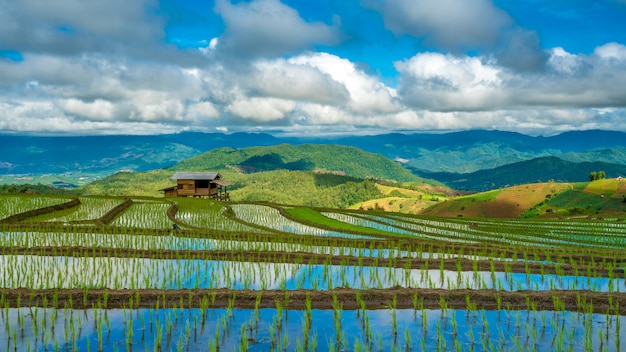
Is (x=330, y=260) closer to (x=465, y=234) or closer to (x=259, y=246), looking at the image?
(x=259, y=246)

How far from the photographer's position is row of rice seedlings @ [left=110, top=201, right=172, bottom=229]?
22516 millimetres

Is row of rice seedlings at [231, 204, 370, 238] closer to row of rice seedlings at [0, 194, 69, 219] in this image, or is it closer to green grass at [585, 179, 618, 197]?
row of rice seedlings at [0, 194, 69, 219]

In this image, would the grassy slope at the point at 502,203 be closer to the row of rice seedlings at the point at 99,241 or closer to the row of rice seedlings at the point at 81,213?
the row of rice seedlings at the point at 81,213

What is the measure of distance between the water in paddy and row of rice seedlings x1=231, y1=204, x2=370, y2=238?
12634mm

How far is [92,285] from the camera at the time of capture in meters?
10.1

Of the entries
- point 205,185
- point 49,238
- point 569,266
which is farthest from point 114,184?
point 569,266

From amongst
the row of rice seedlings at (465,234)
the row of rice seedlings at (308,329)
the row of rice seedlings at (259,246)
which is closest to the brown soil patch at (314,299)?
the row of rice seedlings at (308,329)

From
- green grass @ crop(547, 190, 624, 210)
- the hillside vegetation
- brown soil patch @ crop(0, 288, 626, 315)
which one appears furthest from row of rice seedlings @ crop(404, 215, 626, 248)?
green grass @ crop(547, 190, 624, 210)

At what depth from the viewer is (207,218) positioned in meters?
26.1

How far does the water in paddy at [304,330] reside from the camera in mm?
6938

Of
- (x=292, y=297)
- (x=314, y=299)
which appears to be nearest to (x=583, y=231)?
(x=314, y=299)

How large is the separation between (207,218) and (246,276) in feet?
51.0

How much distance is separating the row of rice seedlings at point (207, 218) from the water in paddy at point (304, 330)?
45.9ft

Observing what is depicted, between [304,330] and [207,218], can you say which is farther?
[207,218]
